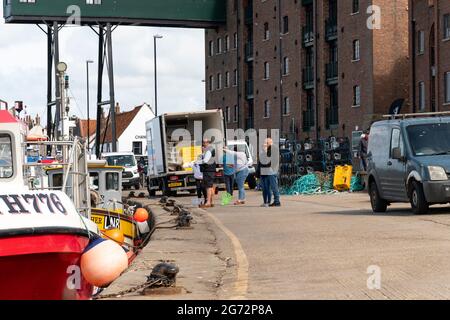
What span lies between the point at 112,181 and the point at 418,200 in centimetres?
1014

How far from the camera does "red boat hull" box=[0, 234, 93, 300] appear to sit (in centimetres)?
1078

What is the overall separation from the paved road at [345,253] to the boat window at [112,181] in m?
5.26

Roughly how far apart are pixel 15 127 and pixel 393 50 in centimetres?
4918

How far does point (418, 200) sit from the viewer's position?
21688 mm

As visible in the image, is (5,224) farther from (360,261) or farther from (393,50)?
(393,50)

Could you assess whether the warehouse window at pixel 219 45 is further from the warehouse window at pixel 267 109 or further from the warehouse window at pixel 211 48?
the warehouse window at pixel 267 109

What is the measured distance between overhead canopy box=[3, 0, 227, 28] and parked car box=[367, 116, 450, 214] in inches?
1797

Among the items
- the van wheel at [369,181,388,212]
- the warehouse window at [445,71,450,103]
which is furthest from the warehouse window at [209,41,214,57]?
the van wheel at [369,181,388,212]

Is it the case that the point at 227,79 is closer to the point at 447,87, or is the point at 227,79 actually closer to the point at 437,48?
the point at 437,48

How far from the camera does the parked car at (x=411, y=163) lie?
70.2ft

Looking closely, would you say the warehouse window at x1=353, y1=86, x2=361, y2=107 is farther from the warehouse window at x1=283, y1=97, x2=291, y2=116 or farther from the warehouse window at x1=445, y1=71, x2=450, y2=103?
the warehouse window at x1=445, y1=71, x2=450, y2=103

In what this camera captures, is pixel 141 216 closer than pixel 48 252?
No

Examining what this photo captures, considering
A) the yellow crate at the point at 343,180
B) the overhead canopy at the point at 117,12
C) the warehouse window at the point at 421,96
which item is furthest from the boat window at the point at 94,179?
the overhead canopy at the point at 117,12

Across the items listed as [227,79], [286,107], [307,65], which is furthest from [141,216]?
[227,79]
